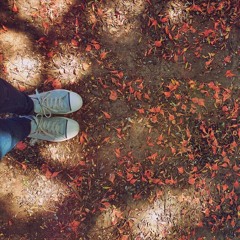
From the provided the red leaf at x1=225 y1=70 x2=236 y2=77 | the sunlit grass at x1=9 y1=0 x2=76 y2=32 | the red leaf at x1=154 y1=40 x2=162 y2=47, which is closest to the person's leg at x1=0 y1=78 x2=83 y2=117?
the sunlit grass at x1=9 y1=0 x2=76 y2=32

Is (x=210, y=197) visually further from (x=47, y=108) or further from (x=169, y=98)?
(x=47, y=108)

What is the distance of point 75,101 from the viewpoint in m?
3.73

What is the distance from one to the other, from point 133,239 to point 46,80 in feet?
7.33

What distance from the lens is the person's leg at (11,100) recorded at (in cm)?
265

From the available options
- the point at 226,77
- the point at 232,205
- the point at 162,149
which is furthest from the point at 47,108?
the point at 232,205

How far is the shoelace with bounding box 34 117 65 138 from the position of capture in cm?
360

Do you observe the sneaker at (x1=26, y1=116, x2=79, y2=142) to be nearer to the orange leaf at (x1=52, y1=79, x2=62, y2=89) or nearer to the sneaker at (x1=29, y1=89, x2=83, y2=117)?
the sneaker at (x1=29, y1=89, x2=83, y2=117)

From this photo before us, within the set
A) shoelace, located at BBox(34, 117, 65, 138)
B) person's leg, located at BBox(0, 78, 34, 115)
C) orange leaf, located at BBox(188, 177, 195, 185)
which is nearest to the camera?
person's leg, located at BBox(0, 78, 34, 115)

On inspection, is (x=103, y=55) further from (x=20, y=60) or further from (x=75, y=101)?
(x=20, y=60)

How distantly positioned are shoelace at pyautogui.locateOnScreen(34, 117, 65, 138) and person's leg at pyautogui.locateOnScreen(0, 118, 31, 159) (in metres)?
0.30

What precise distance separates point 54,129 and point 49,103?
0.31 meters

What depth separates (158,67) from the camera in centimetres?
396

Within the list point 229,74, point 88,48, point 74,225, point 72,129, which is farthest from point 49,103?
point 229,74

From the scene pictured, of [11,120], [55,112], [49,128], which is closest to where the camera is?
[11,120]
